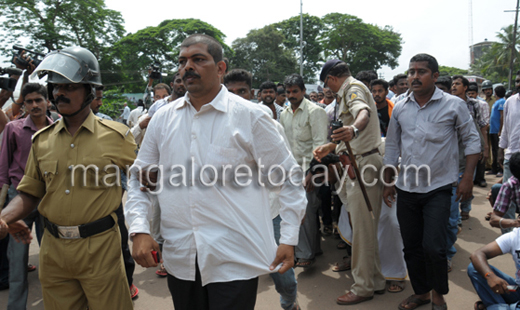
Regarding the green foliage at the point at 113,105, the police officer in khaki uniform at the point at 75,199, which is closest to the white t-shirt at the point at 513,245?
the police officer in khaki uniform at the point at 75,199

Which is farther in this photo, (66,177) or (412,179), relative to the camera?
(412,179)

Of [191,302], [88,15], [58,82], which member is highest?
[88,15]

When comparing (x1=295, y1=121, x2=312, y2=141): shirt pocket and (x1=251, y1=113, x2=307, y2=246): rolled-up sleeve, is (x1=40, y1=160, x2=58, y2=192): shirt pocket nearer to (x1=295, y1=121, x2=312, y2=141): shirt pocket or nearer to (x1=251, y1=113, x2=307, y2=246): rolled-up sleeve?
(x1=251, y1=113, x2=307, y2=246): rolled-up sleeve

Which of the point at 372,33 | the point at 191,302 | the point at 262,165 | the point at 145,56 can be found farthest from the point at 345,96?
the point at 372,33

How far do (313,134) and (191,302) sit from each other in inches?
121

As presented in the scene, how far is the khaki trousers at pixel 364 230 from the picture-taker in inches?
151

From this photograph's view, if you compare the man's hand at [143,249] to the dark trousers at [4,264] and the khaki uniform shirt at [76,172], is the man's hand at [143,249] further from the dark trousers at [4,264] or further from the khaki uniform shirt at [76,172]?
the dark trousers at [4,264]

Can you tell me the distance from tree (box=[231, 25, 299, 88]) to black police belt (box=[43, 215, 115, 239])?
143ft

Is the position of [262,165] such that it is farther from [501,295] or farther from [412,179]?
[501,295]

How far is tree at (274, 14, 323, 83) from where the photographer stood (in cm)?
4841

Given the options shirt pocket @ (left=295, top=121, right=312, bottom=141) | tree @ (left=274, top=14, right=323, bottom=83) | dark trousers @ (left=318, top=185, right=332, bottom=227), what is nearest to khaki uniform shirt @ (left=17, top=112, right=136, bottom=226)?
shirt pocket @ (left=295, top=121, right=312, bottom=141)

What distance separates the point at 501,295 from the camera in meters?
3.17

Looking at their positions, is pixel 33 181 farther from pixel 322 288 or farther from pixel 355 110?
pixel 322 288

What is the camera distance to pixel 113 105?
2142cm
